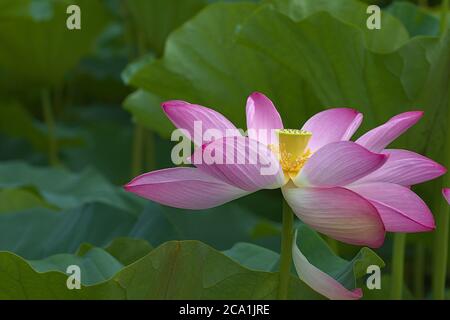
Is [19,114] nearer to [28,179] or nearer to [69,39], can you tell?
[69,39]

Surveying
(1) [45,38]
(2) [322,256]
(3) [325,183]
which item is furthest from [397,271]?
(1) [45,38]

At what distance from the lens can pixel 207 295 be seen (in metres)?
0.66

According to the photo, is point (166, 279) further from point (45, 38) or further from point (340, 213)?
point (45, 38)

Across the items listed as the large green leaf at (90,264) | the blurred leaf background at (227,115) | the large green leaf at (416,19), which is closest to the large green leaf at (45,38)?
the blurred leaf background at (227,115)

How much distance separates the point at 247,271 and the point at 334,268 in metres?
0.11

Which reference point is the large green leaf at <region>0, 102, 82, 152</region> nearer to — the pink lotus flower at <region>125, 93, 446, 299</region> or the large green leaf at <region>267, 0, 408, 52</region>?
the large green leaf at <region>267, 0, 408, 52</region>

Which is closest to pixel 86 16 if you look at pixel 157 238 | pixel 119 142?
pixel 119 142

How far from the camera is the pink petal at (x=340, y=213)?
0.49 metres

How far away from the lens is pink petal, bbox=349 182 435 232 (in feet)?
1.64

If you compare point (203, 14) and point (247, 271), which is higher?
point (203, 14)

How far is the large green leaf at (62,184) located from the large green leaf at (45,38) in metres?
0.29

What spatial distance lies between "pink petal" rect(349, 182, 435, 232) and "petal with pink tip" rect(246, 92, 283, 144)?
0.10 meters

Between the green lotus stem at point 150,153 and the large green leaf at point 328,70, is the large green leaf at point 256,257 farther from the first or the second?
the green lotus stem at point 150,153

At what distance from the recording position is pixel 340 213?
1.62ft
